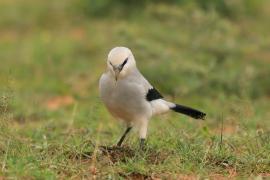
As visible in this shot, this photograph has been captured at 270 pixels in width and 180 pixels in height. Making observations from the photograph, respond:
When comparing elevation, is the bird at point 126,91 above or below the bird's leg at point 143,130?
above

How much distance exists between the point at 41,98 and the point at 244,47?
2.74 meters

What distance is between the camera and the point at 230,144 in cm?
578

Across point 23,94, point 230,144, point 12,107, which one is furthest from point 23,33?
point 230,144

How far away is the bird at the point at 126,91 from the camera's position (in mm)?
5000

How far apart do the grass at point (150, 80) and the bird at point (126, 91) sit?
0.77 feet

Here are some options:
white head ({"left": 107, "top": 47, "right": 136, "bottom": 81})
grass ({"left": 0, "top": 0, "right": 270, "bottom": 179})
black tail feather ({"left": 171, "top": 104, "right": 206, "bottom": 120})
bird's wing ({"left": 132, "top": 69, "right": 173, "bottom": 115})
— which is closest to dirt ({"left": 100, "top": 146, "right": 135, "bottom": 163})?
grass ({"left": 0, "top": 0, "right": 270, "bottom": 179})

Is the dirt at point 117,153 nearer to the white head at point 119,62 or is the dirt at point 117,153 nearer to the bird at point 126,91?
the bird at point 126,91

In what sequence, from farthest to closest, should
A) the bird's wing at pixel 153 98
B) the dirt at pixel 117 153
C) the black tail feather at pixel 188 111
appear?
the black tail feather at pixel 188 111, the bird's wing at pixel 153 98, the dirt at pixel 117 153

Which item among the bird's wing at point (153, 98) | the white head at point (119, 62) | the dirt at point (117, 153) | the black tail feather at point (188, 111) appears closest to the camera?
the white head at point (119, 62)

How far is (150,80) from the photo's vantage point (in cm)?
951

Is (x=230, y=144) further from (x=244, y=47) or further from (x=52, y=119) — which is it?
(x=244, y=47)

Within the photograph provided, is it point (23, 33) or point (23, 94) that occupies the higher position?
point (23, 33)

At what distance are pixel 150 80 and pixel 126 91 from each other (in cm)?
441

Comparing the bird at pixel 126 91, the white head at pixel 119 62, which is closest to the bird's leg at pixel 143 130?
the bird at pixel 126 91
